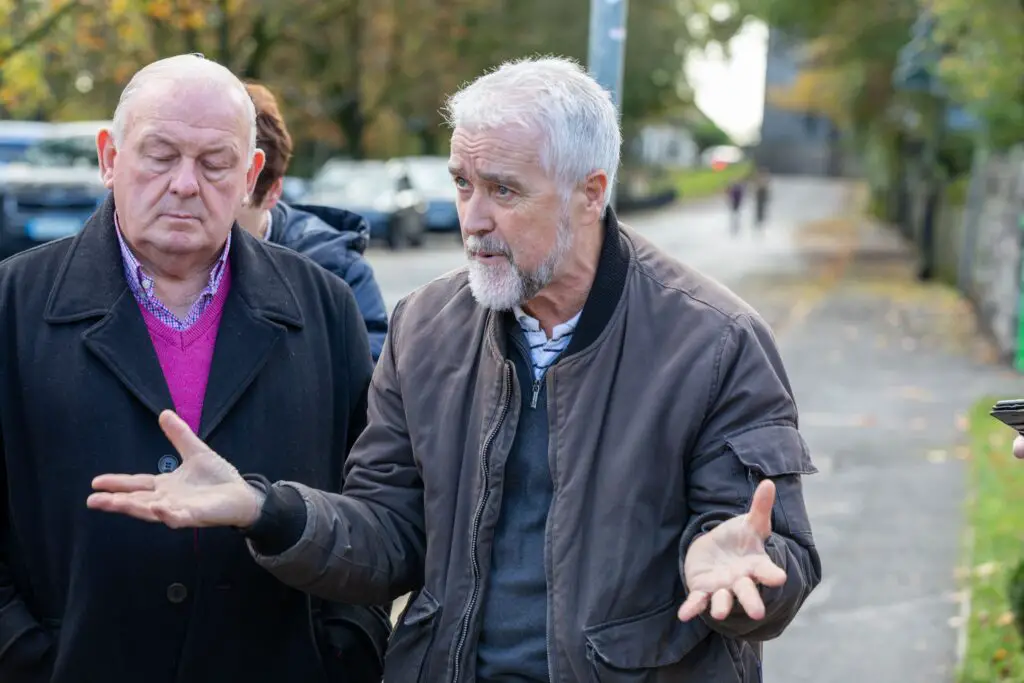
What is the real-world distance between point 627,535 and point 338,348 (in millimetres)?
965

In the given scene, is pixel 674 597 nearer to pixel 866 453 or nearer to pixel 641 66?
pixel 866 453

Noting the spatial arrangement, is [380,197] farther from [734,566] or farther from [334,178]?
[734,566]

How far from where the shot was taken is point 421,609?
9.64ft

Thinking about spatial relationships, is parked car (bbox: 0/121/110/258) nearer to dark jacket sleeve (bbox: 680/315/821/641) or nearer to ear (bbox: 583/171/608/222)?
ear (bbox: 583/171/608/222)

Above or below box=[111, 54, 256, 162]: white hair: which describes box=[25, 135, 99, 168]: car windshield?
below

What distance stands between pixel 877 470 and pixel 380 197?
771 inches

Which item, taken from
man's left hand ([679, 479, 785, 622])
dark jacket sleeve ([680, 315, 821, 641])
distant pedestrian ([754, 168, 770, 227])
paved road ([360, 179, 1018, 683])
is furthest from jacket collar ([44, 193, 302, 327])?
distant pedestrian ([754, 168, 770, 227])

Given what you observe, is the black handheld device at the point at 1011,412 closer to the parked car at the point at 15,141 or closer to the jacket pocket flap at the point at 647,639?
the jacket pocket flap at the point at 647,639

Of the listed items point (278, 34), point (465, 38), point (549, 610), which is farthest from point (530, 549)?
point (465, 38)

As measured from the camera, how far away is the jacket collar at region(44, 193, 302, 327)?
3.09 m

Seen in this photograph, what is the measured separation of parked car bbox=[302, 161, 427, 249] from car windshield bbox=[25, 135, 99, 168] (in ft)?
28.6

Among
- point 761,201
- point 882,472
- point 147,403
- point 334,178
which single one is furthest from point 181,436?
point 761,201

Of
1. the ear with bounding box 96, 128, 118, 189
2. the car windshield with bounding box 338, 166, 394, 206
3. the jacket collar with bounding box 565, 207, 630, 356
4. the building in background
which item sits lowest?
the building in background

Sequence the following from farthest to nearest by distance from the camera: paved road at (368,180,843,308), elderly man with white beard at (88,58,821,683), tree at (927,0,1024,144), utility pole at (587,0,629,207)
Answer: paved road at (368,180,843,308) → tree at (927,0,1024,144) → utility pole at (587,0,629,207) → elderly man with white beard at (88,58,821,683)
